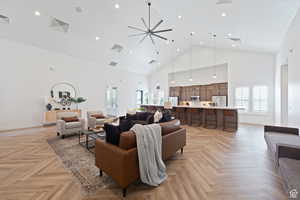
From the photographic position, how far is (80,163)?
2773 millimetres

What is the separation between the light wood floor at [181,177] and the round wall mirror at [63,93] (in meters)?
3.34

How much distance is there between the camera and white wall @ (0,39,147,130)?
17.6 feet

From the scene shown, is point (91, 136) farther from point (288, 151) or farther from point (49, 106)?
point (288, 151)

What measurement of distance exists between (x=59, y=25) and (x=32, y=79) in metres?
2.64

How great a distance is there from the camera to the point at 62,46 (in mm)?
6312

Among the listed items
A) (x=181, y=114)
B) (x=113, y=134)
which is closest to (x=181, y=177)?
(x=113, y=134)

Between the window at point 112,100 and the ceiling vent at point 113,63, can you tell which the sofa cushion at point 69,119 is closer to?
the window at point 112,100

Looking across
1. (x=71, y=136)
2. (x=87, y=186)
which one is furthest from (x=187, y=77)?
(x=87, y=186)

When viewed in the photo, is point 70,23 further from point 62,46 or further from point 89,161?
point 89,161

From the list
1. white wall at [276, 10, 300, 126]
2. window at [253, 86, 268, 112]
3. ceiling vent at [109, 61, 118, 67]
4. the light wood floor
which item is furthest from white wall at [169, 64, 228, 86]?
the light wood floor

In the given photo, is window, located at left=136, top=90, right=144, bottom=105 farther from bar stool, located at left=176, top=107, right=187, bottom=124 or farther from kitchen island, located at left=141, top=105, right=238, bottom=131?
bar stool, located at left=176, top=107, right=187, bottom=124

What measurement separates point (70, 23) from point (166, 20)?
3.73 metres

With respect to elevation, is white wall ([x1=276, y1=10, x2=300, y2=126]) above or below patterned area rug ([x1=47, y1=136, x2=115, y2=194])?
above

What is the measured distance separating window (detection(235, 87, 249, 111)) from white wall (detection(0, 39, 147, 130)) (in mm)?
7917
